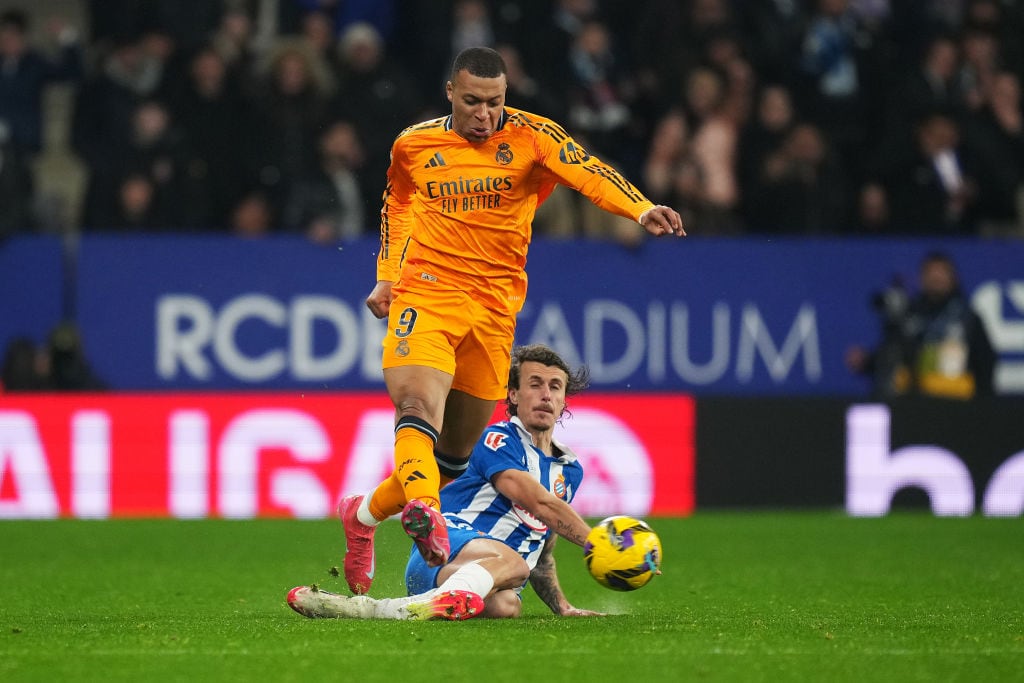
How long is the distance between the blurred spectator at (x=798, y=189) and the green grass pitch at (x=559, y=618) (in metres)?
3.41

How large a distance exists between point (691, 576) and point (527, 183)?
120 inches

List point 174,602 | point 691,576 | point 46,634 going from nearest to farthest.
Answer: point 46,634 < point 174,602 < point 691,576

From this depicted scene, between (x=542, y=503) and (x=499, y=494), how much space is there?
446 millimetres

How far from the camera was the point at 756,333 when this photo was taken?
15.3m

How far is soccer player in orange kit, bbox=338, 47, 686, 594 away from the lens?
7531 mm

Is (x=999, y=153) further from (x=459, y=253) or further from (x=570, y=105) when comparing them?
(x=459, y=253)

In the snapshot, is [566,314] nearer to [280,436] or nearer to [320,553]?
[280,436]

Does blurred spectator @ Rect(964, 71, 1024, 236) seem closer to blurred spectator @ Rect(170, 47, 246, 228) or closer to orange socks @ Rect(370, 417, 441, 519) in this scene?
blurred spectator @ Rect(170, 47, 246, 228)

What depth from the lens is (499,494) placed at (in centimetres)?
752

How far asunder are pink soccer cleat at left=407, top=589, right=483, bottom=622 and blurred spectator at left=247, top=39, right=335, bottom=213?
27.3 ft

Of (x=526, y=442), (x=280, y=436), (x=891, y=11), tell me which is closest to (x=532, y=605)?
(x=526, y=442)

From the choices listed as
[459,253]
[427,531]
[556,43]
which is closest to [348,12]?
[556,43]

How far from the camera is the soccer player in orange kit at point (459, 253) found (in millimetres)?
7531

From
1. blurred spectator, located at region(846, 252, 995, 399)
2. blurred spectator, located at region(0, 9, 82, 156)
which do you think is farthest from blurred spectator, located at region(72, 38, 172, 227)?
blurred spectator, located at region(846, 252, 995, 399)
